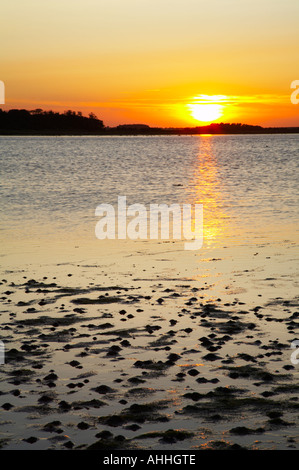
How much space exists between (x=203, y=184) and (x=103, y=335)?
51.1 meters

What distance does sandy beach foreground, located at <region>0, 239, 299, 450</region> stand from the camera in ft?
30.9

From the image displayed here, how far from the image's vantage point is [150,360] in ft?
40.4

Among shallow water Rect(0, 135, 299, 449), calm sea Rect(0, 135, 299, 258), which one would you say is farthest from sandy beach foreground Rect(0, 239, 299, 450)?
calm sea Rect(0, 135, 299, 258)

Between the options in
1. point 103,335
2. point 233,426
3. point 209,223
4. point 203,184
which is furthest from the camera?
point 203,184

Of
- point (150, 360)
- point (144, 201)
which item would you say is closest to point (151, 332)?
point (150, 360)

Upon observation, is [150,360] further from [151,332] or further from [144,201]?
[144,201]

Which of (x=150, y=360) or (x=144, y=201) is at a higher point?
(x=144, y=201)

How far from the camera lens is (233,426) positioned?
9602 millimetres

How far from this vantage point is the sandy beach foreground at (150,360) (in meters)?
9.43

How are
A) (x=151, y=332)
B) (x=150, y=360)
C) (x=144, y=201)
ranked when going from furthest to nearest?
(x=144, y=201)
(x=151, y=332)
(x=150, y=360)

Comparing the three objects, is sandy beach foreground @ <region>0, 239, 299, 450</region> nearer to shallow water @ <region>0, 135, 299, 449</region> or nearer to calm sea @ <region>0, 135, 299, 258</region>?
shallow water @ <region>0, 135, 299, 449</region>

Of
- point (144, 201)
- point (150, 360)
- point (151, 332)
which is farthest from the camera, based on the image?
point (144, 201)

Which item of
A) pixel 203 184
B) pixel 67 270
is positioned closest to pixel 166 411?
pixel 67 270
